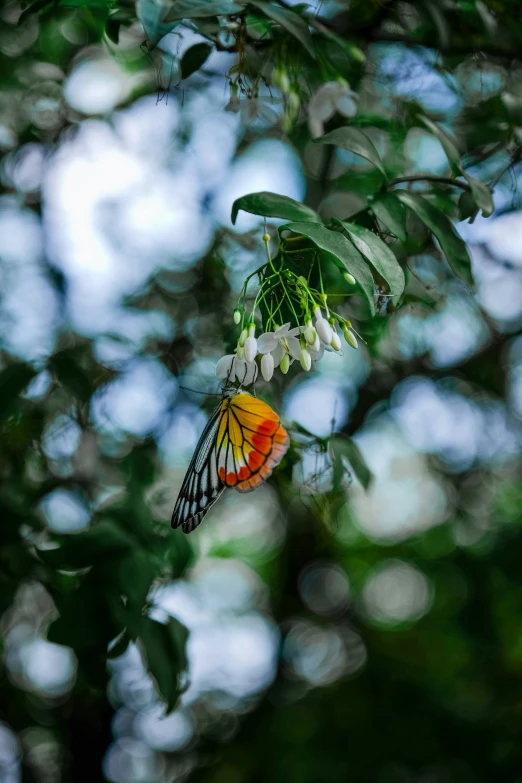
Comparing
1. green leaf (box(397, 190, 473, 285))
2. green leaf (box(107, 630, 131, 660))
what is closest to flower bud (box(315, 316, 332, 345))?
green leaf (box(397, 190, 473, 285))

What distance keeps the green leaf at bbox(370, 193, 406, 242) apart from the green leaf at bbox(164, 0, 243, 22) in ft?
1.19

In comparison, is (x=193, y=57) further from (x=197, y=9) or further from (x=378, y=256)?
(x=378, y=256)

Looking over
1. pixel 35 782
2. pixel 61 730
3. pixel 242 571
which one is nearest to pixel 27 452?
pixel 61 730

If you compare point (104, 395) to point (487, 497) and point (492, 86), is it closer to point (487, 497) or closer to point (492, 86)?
point (492, 86)

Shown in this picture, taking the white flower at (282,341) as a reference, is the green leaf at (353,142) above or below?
above

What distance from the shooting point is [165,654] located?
1.48 meters

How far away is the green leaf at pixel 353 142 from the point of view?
1051mm

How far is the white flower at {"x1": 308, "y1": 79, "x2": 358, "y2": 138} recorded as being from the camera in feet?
5.08

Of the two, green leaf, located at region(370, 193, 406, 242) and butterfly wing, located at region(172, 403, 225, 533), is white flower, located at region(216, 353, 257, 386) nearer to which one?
butterfly wing, located at region(172, 403, 225, 533)

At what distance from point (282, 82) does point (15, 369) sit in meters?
0.98

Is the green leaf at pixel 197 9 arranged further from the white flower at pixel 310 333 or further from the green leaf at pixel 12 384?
the green leaf at pixel 12 384

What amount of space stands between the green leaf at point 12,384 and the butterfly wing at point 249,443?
82 cm

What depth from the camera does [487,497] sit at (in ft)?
15.6

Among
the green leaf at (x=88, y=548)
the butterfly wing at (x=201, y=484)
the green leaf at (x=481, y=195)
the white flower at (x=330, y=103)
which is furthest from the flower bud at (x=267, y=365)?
the white flower at (x=330, y=103)
